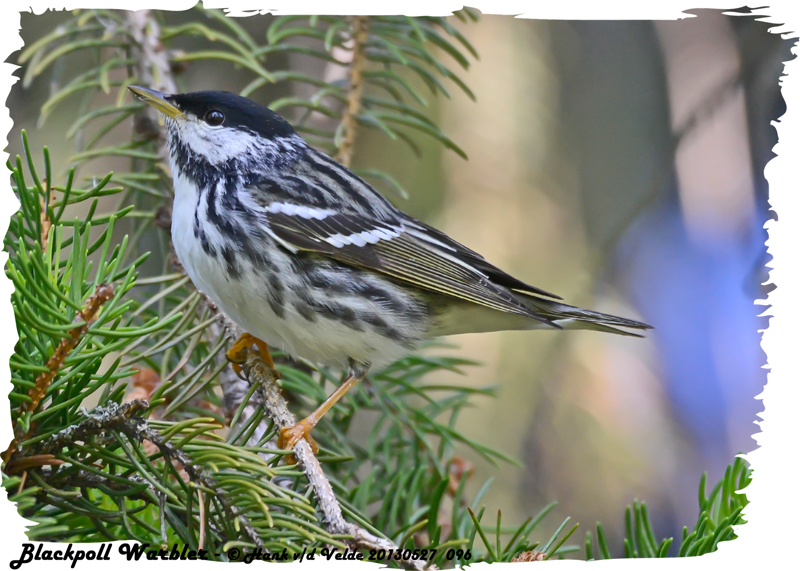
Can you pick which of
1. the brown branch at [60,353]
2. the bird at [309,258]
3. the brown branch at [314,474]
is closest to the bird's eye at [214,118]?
the bird at [309,258]

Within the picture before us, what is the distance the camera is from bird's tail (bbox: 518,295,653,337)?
1.62 metres

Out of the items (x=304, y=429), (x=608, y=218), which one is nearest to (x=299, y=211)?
(x=304, y=429)

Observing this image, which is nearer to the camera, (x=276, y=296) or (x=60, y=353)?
(x=60, y=353)

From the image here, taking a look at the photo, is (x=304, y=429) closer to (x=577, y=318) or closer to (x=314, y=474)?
(x=314, y=474)

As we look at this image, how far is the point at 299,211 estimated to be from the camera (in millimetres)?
1627

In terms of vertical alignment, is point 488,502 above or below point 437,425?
below

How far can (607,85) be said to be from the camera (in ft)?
6.39

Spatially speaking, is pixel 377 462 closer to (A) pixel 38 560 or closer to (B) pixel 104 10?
(A) pixel 38 560

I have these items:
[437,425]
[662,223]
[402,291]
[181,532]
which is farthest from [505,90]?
[181,532]

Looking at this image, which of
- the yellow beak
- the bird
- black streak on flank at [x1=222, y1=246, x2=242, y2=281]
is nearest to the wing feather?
the bird

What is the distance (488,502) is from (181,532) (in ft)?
3.90

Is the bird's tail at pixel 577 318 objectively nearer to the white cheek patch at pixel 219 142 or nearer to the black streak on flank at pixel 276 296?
the black streak on flank at pixel 276 296

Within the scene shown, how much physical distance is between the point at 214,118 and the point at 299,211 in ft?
0.99

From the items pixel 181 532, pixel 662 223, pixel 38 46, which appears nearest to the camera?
pixel 181 532
